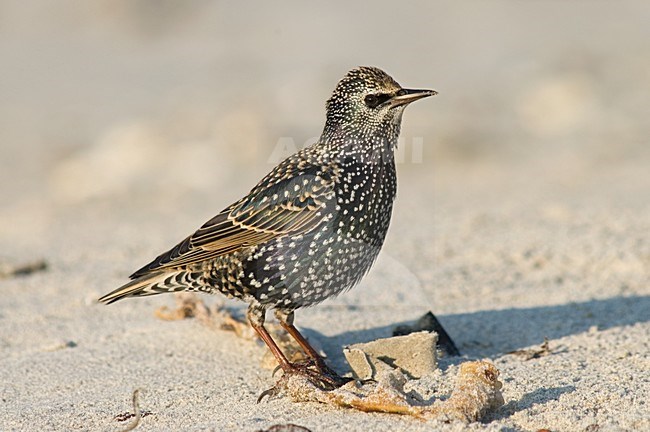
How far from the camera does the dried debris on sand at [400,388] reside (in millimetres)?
4086

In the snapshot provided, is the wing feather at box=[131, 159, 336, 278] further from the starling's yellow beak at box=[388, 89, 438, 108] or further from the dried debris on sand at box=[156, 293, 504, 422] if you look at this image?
the dried debris on sand at box=[156, 293, 504, 422]

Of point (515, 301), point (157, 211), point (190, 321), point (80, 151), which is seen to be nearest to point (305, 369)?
point (190, 321)

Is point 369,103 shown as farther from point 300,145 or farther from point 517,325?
point 300,145

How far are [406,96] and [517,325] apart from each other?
1705 mm

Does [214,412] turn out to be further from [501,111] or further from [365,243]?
[501,111]

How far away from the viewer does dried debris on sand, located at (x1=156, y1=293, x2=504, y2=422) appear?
409 cm

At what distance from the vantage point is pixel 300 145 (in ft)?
38.4

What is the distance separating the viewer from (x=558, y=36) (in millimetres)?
19828

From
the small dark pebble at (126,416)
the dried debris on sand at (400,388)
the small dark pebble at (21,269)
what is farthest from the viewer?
the small dark pebble at (21,269)

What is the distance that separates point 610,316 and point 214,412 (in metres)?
2.83

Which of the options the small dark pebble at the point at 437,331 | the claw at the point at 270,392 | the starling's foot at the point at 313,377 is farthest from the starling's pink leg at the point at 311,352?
the small dark pebble at the point at 437,331

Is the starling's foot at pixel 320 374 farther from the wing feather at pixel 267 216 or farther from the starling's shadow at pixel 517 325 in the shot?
the wing feather at pixel 267 216

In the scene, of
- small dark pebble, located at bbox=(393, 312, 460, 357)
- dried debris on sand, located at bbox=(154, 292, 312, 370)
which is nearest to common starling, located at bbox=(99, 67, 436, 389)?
dried debris on sand, located at bbox=(154, 292, 312, 370)

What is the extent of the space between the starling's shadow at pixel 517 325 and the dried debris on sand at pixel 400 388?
0.49 metres
